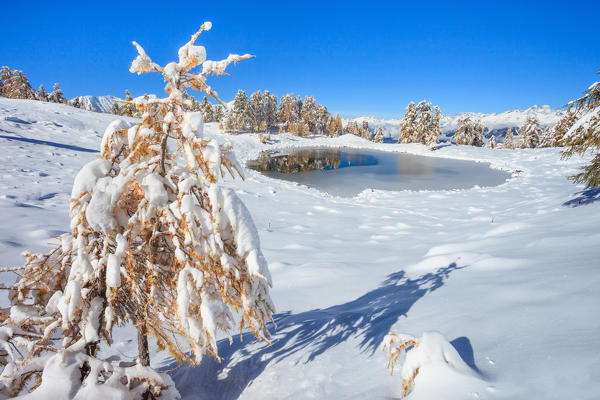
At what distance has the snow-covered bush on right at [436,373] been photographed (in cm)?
205

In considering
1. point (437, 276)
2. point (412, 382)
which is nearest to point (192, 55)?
point (412, 382)

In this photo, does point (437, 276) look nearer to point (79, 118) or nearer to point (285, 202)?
point (285, 202)

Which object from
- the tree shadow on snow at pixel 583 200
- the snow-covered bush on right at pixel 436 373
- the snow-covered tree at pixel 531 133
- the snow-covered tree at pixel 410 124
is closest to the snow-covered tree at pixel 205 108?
the snow-covered bush on right at pixel 436 373

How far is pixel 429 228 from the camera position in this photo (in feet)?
35.8

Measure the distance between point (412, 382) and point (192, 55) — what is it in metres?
3.44

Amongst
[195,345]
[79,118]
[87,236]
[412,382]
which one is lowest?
[412,382]

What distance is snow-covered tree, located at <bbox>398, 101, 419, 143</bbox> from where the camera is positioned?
195 feet

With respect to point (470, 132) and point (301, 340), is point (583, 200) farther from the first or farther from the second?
point (470, 132)

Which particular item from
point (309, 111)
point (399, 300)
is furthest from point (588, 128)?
point (309, 111)

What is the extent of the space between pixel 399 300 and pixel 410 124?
210ft

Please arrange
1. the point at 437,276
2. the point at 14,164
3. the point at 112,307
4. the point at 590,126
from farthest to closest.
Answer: the point at 14,164, the point at 590,126, the point at 437,276, the point at 112,307

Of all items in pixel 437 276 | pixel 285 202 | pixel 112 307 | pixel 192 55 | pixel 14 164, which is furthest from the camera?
pixel 285 202

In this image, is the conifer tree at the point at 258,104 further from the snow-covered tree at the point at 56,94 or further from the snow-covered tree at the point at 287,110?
the snow-covered tree at the point at 56,94

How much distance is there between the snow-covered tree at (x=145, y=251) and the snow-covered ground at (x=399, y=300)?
141cm
